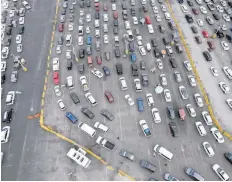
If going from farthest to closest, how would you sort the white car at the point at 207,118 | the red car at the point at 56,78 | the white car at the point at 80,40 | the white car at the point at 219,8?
the white car at the point at 219,8, the white car at the point at 80,40, the red car at the point at 56,78, the white car at the point at 207,118

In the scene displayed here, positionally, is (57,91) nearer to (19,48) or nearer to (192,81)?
(19,48)

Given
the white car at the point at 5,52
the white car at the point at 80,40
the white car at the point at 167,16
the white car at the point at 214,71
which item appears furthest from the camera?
the white car at the point at 167,16

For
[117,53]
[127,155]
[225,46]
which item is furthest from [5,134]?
[225,46]

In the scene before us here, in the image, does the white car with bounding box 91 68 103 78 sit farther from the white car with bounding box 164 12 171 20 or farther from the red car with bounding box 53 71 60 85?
the white car with bounding box 164 12 171 20

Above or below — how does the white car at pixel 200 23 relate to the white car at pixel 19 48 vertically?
above

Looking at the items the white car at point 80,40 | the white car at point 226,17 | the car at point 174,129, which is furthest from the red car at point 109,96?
the white car at point 226,17

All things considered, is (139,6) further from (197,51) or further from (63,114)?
(63,114)

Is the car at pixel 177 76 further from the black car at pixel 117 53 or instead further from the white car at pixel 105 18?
the white car at pixel 105 18
